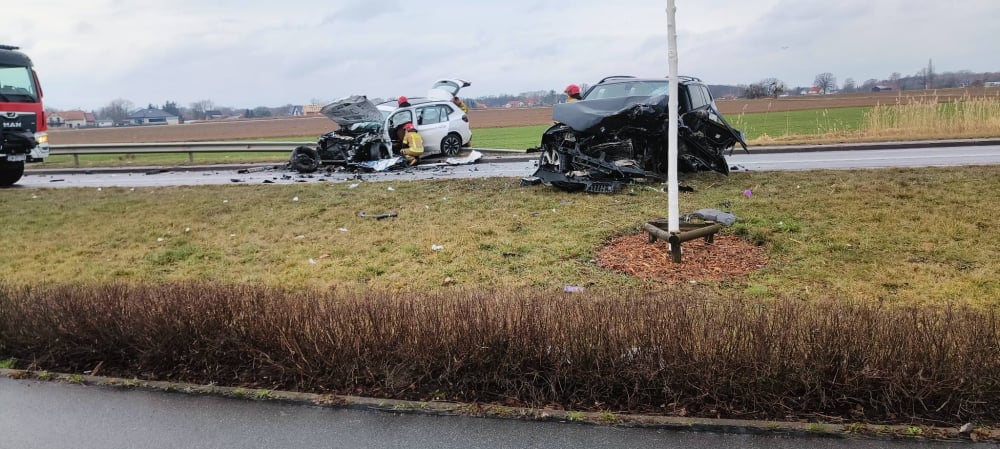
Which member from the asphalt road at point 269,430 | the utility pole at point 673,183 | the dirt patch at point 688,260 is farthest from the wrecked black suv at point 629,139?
the asphalt road at point 269,430

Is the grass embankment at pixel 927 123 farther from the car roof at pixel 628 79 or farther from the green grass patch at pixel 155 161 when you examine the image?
the green grass patch at pixel 155 161

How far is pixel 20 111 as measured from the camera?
1444cm

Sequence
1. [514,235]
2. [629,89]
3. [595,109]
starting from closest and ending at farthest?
[514,235] < [595,109] < [629,89]

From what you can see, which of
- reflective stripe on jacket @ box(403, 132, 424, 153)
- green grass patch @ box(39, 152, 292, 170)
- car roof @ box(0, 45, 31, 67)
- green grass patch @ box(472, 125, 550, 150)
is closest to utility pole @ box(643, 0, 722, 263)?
reflective stripe on jacket @ box(403, 132, 424, 153)

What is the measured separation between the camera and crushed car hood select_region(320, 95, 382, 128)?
16062 mm

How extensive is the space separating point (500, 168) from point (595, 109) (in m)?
4.88

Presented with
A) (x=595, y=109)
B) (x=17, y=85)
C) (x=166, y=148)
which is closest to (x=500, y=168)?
(x=595, y=109)

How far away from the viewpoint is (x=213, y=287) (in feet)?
14.9

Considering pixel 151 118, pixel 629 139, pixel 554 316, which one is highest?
pixel 151 118

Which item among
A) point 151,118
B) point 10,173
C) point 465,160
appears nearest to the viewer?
point 10,173

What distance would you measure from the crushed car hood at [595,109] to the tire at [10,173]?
1333 centimetres

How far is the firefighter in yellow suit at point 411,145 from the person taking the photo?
16.4 m

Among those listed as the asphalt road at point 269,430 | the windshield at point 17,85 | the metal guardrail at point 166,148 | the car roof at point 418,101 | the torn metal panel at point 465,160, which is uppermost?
the windshield at point 17,85

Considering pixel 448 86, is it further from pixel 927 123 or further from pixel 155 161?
pixel 927 123
